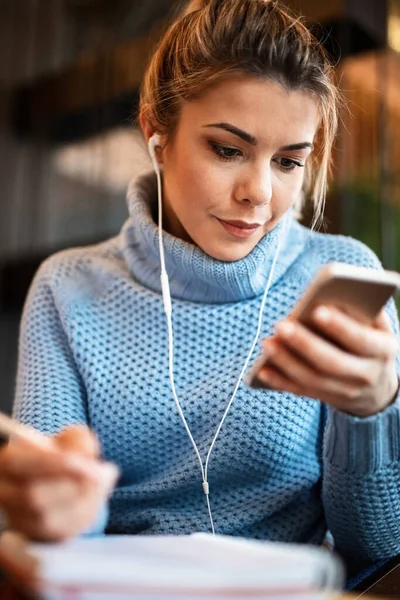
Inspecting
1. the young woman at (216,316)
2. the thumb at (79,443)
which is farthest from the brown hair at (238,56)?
the thumb at (79,443)

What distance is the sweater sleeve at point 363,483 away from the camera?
684 millimetres

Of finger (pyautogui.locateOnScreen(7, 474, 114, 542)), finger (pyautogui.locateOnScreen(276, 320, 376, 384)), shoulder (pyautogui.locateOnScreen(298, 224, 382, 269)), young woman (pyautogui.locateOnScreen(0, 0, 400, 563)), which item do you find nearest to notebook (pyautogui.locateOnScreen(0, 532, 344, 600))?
finger (pyautogui.locateOnScreen(7, 474, 114, 542))

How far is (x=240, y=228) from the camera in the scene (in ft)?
3.05

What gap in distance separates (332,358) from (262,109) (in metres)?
0.38

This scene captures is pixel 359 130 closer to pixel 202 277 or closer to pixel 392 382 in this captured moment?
pixel 202 277

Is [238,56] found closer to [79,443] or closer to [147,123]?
[147,123]

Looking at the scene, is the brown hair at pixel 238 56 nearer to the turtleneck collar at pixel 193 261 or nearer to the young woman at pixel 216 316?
the young woman at pixel 216 316

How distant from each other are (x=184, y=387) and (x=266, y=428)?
13cm

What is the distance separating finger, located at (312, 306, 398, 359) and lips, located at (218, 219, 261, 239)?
1.12ft

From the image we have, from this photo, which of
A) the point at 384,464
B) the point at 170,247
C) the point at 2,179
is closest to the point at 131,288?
the point at 170,247

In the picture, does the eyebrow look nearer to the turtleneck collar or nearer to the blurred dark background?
the turtleneck collar

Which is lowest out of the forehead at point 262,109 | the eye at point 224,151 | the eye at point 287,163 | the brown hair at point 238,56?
the eye at point 287,163

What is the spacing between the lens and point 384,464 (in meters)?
0.74

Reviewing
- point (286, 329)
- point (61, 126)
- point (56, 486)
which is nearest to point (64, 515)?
point (56, 486)
